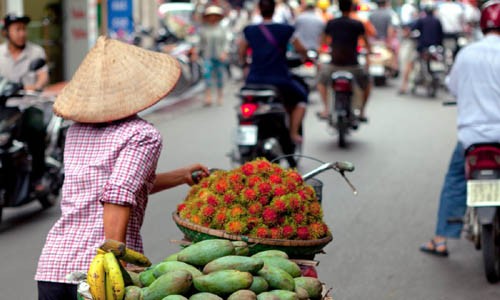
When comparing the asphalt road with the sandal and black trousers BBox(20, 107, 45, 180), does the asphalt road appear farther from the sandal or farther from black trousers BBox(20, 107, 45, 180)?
black trousers BBox(20, 107, 45, 180)

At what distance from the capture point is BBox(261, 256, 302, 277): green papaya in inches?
153

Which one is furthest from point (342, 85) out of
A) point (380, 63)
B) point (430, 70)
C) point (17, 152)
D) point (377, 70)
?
point (377, 70)

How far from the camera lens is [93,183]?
13.6ft

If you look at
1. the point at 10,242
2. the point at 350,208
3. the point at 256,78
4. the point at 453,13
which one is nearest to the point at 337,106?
the point at 256,78

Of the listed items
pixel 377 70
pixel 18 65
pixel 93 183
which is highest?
pixel 93 183

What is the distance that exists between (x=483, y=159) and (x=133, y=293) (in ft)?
13.5

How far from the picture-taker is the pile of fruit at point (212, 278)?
11.6 feet

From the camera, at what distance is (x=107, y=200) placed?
4.02m

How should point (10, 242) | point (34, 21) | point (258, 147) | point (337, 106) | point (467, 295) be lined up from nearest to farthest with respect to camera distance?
1. point (467, 295)
2. point (10, 242)
3. point (258, 147)
4. point (337, 106)
5. point (34, 21)

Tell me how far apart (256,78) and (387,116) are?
7.49 metres

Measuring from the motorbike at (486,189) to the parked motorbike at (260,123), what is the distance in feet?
11.4

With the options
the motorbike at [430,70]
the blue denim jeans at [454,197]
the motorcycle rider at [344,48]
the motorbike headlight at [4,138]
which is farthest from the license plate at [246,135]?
the motorbike at [430,70]

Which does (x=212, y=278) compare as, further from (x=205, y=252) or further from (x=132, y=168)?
(x=132, y=168)

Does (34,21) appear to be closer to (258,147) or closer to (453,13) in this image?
(453,13)
